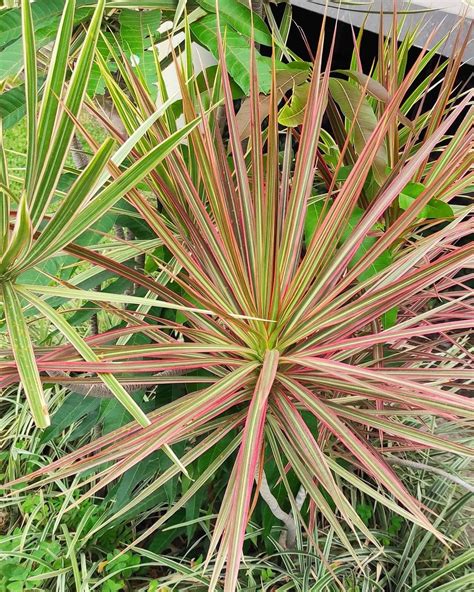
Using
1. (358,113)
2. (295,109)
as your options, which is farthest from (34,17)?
(358,113)

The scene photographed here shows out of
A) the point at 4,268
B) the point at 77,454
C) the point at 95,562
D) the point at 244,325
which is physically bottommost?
the point at 95,562

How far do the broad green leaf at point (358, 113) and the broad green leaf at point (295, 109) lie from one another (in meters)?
0.06

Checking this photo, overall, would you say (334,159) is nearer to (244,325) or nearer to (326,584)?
(244,325)

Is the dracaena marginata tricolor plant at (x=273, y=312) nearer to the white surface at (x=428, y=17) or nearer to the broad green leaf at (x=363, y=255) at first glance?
the broad green leaf at (x=363, y=255)

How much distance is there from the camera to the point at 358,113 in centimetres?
96

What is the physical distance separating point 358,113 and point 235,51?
25cm

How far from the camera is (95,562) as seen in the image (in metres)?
1.32

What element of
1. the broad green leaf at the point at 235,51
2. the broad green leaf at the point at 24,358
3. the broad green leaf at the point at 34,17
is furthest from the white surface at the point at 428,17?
the broad green leaf at the point at 24,358

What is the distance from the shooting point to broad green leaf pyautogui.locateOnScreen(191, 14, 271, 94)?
3.16ft

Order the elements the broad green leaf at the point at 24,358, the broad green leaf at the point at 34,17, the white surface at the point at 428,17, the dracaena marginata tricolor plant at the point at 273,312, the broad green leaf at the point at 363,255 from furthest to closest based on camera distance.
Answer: the white surface at the point at 428,17 < the broad green leaf at the point at 363,255 < the broad green leaf at the point at 34,17 < the dracaena marginata tricolor plant at the point at 273,312 < the broad green leaf at the point at 24,358

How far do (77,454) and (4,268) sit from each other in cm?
32

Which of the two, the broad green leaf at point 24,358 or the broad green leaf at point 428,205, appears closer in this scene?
the broad green leaf at point 24,358

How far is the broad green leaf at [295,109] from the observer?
0.92 m

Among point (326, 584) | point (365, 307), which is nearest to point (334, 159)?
point (365, 307)
